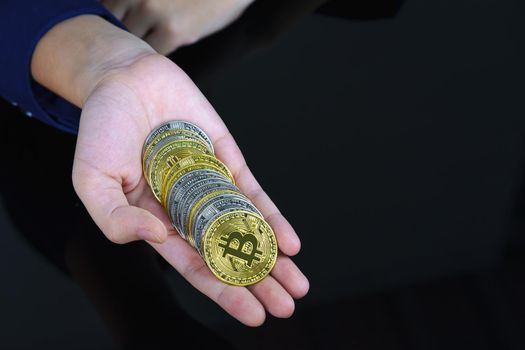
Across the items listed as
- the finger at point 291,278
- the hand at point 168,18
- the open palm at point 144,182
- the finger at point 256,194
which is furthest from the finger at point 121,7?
the finger at point 291,278

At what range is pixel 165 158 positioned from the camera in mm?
1668

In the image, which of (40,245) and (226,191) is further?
(40,245)

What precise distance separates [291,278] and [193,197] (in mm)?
233

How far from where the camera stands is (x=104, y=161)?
1.56 m

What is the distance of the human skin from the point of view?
4.87 ft

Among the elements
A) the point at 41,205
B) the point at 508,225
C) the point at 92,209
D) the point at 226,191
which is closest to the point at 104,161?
the point at 92,209

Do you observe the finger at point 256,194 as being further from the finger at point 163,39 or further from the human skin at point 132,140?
the finger at point 163,39

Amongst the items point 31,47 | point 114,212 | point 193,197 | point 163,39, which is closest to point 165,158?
point 193,197

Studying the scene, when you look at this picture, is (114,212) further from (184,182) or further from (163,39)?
(163,39)

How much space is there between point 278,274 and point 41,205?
1.97 feet

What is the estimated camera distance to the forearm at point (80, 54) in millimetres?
1794

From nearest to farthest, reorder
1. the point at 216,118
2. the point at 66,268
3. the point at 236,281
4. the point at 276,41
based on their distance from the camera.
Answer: the point at 236,281, the point at 66,268, the point at 216,118, the point at 276,41

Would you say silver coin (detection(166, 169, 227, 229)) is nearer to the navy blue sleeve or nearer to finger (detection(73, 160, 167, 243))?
finger (detection(73, 160, 167, 243))

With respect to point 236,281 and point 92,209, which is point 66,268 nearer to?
point 92,209
